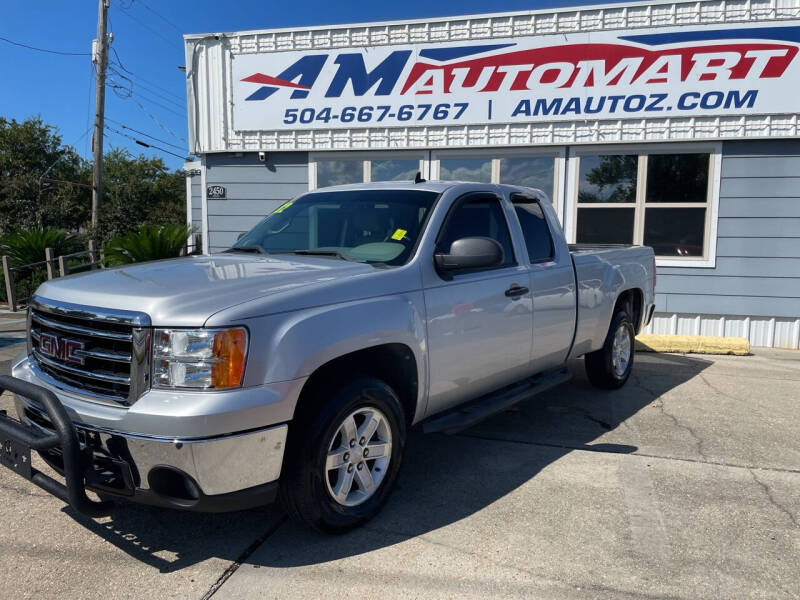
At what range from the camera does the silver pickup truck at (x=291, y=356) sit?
8.79 ft

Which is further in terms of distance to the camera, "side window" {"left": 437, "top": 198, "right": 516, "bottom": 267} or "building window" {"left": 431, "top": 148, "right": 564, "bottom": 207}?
"building window" {"left": 431, "top": 148, "right": 564, "bottom": 207}

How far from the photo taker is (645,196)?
949 centimetres

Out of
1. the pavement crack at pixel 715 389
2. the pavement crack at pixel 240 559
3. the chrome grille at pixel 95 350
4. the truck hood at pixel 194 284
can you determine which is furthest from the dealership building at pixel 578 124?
the chrome grille at pixel 95 350

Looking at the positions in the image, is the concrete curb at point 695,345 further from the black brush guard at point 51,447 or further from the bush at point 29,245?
the bush at point 29,245

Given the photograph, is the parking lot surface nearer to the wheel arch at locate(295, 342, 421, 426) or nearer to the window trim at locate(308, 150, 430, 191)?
the wheel arch at locate(295, 342, 421, 426)

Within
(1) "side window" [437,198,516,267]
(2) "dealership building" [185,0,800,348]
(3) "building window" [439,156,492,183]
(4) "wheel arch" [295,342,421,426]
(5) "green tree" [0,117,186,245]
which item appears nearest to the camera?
(4) "wheel arch" [295,342,421,426]

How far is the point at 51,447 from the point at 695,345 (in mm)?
8041

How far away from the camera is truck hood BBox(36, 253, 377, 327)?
274cm

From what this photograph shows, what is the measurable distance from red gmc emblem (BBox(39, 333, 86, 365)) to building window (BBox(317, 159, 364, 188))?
7.61 m

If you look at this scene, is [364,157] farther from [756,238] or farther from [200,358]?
[200,358]

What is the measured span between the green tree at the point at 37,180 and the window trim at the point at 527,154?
61.6ft

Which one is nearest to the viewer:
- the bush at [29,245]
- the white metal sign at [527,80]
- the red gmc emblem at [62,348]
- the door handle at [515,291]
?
the red gmc emblem at [62,348]

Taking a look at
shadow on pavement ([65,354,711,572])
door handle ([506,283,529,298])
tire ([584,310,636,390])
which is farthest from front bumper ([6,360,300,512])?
tire ([584,310,636,390])

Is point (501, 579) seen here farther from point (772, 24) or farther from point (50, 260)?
point (50, 260)
